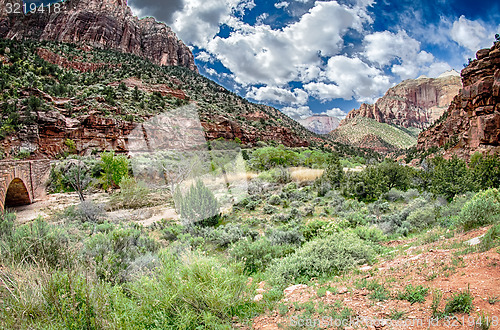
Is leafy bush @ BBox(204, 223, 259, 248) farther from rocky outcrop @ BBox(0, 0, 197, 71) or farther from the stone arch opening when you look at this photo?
rocky outcrop @ BBox(0, 0, 197, 71)

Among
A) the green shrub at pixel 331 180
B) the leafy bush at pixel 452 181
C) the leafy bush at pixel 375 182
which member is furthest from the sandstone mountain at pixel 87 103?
the leafy bush at pixel 452 181

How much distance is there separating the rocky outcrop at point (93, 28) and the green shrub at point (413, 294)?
68.0 m

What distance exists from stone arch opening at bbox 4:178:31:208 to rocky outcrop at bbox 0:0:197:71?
5436cm

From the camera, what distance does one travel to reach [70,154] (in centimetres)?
2431

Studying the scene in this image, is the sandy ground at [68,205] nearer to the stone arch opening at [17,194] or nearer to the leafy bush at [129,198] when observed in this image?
the stone arch opening at [17,194]

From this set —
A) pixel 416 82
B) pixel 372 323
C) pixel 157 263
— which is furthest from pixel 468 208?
pixel 416 82

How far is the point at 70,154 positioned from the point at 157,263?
2631cm

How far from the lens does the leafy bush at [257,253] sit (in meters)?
5.36

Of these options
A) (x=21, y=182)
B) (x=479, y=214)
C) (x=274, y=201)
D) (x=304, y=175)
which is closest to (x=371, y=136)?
(x=304, y=175)

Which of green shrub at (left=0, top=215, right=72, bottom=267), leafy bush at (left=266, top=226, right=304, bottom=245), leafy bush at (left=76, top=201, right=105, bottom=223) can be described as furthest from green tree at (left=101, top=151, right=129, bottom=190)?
leafy bush at (left=266, top=226, right=304, bottom=245)

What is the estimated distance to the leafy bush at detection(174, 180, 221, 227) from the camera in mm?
9703

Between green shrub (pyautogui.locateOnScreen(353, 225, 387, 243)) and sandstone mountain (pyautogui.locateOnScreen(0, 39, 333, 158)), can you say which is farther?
sandstone mountain (pyautogui.locateOnScreen(0, 39, 333, 158))

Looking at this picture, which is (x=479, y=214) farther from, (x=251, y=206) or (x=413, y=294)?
(x=251, y=206)

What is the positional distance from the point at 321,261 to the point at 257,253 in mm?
1687
